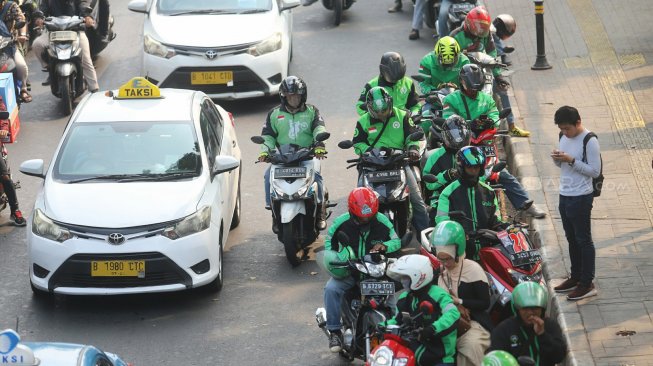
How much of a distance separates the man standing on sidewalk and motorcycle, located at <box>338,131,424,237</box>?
2006 millimetres

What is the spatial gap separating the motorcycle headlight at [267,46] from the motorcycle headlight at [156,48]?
1.04m

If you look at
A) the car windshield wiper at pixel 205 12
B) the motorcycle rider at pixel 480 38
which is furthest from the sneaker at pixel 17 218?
the motorcycle rider at pixel 480 38

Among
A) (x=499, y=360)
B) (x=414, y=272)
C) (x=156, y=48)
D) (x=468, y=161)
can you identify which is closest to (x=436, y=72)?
(x=468, y=161)

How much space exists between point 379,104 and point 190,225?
2228 mm

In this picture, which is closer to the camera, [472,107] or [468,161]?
[468,161]

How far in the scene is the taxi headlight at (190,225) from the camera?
1271 cm

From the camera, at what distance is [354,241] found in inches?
455

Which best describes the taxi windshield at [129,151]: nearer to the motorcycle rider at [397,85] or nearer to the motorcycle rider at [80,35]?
the motorcycle rider at [397,85]

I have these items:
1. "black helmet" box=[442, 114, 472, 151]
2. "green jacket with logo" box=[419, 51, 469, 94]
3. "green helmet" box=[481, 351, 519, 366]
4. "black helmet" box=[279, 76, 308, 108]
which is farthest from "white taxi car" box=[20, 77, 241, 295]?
"green helmet" box=[481, 351, 519, 366]

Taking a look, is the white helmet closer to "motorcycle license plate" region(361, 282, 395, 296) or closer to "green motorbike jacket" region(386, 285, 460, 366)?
"green motorbike jacket" region(386, 285, 460, 366)

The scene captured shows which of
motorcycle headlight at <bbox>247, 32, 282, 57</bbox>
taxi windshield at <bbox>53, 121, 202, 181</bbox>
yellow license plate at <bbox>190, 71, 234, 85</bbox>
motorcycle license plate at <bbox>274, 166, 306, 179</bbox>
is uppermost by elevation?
taxi windshield at <bbox>53, 121, 202, 181</bbox>

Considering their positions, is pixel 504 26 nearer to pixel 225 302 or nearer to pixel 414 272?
pixel 225 302

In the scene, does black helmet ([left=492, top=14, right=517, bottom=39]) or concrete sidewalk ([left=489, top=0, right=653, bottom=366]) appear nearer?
concrete sidewalk ([left=489, top=0, right=653, bottom=366])

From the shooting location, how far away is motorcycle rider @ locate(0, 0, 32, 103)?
18.8 metres
